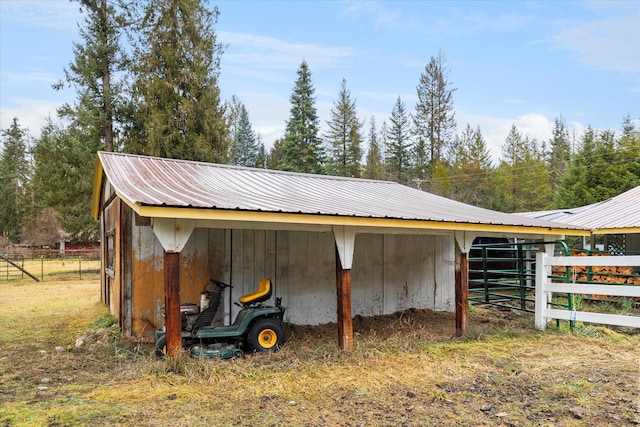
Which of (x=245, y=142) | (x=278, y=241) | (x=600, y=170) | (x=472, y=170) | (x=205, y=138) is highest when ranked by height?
(x=245, y=142)

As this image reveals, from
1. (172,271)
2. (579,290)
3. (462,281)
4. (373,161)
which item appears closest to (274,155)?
(373,161)

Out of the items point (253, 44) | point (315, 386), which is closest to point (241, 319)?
point (315, 386)

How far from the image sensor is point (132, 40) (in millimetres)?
21281

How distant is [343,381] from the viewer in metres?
4.98

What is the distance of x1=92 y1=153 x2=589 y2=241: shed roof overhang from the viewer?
17.0 ft

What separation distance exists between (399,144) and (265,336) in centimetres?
3149

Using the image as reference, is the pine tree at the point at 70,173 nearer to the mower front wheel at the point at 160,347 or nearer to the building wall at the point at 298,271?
the building wall at the point at 298,271

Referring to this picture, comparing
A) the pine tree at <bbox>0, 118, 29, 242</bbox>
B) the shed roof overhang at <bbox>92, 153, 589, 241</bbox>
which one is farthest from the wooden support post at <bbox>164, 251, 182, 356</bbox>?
the pine tree at <bbox>0, 118, 29, 242</bbox>

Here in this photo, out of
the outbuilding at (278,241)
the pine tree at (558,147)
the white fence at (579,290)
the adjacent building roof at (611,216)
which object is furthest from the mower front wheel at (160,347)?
the pine tree at (558,147)

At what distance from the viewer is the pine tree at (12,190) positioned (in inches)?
1582

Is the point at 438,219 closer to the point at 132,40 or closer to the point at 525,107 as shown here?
the point at 132,40

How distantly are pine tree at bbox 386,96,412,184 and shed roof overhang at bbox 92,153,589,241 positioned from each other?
86.1 ft

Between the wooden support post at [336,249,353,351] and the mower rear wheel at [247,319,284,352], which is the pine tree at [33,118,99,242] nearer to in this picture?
the mower rear wheel at [247,319,284,352]

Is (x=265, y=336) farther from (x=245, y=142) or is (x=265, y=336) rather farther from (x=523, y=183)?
(x=245, y=142)
